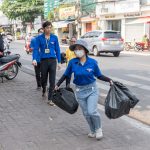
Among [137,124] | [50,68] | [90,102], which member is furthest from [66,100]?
[50,68]

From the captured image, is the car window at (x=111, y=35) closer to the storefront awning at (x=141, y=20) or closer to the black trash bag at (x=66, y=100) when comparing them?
the storefront awning at (x=141, y=20)

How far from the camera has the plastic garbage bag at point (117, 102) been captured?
5.60 meters

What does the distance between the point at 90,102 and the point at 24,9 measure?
5951 cm

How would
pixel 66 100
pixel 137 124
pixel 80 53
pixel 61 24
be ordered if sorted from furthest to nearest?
pixel 61 24 → pixel 137 124 → pixel 66 100 → pixel 80 53

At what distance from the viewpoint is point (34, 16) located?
65875 mm

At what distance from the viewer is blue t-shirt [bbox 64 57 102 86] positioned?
5.80 m

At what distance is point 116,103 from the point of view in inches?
221

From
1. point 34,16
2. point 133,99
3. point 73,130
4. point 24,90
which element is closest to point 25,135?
point 73,130

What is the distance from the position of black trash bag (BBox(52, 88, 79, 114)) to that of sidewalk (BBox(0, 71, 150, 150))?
18.2 inches

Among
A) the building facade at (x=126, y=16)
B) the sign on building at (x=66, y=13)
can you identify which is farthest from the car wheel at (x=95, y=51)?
the sign on building at (x=66, y=13)

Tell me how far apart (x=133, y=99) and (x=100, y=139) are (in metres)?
0.78

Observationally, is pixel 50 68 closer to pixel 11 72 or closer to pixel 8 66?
pixel 8 66

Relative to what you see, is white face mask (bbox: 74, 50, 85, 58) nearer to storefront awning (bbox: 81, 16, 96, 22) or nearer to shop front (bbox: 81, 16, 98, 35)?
shop front (bbox: 81, 16, 98, 35)

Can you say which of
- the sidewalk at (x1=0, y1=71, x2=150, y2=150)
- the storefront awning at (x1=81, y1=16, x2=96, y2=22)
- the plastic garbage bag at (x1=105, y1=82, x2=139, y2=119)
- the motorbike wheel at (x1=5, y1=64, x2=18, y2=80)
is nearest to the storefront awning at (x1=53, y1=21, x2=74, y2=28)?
the storefront awning at (x1=81, y1=16, x2=96, y2=22)
